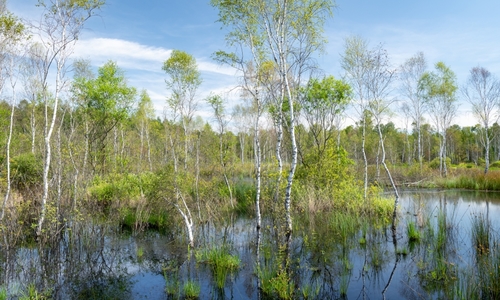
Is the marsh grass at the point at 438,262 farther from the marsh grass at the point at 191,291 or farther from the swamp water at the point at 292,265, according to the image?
the marsh grass at the point at 191,291

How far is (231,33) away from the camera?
35.9 ft

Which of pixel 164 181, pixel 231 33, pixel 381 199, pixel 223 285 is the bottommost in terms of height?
pixel 223 285

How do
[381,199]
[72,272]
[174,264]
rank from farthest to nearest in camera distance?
[381,199] → [174,264] → [72,272]

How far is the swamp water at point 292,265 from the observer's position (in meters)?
6.67

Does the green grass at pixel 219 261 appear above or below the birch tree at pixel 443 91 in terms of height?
below

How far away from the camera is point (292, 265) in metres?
8.29

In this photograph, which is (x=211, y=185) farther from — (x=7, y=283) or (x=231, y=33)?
(x=7, y=283)

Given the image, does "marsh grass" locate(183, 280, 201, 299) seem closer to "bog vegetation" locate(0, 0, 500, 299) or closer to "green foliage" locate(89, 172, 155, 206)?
"bog vegetation" locate(0, 0, 500, 299)

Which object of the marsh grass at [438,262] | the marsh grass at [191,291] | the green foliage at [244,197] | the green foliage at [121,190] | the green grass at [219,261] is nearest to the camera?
the marsh grass at [191,291]

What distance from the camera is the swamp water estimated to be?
667 centimetres

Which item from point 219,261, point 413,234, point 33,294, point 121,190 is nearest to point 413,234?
point 413,234

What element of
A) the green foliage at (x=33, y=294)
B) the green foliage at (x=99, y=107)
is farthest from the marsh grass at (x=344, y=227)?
the green foliage at (x=99, y=107)

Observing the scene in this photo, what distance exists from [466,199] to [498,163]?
28629 mm

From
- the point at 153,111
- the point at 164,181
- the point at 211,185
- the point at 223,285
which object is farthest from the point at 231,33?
the point at 153,111
